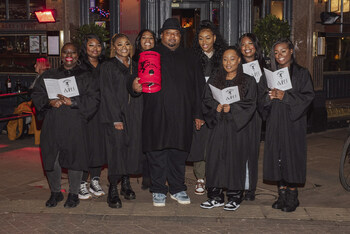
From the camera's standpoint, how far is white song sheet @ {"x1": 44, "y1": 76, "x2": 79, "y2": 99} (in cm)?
601

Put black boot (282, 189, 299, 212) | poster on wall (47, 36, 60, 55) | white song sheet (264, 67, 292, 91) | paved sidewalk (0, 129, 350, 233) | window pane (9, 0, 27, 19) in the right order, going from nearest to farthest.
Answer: paved sidewalk (0, 129, 350, 233) → white song sheet (264, 67, 292, 91) → black boot (282, 189, 299, 212) → poster on wall (47, 36, 60, 55) → window pane (9, 0, 27, 19)

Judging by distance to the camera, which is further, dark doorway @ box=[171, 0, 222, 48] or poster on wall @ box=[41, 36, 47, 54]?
poster on wall @ box=[41, 36, 47, 54]

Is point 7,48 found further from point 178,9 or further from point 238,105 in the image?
point 238,105

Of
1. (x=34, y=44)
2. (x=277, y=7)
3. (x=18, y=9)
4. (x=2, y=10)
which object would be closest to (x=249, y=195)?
(x=277, y=7)

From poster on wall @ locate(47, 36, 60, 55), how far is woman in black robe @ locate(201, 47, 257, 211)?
6.58m

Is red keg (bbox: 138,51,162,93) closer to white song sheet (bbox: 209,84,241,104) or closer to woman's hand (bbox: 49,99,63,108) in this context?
white song sheet (bbox: 209,84,241,104)

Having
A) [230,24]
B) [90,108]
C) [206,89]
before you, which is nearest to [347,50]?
[230,24]

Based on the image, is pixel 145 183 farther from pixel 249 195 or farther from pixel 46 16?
pixel 46 16

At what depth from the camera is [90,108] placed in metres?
6.18

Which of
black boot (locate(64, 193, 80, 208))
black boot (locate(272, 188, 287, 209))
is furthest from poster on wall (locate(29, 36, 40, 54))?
black boot (locate(272, 188, 287, 209))

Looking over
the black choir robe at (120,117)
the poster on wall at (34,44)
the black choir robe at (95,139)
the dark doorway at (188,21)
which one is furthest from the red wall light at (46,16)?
the black choir robe at (120,117)

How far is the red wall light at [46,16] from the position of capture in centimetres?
1172

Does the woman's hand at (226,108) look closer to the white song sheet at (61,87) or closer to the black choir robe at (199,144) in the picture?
the black choir robe at (199,144)

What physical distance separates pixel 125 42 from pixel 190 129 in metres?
1.31
